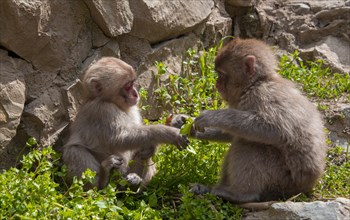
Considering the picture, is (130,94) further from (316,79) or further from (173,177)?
(316,79)

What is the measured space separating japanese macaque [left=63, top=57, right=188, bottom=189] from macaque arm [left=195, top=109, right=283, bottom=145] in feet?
1.81

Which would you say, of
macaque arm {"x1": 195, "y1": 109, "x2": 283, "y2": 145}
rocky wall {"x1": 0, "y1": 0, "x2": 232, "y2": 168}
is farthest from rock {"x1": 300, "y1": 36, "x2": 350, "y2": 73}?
macaque arm {"x1": 195, "y1": 109, "x2": 283, "y2": 145}

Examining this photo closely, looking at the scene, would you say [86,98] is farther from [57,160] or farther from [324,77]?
[324,77]

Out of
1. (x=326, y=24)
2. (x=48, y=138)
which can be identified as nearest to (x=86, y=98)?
(x=48, y=138)

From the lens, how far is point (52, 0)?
294 inches

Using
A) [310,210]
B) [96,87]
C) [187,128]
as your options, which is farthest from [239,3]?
[310,210]

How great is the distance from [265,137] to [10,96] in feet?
9.04

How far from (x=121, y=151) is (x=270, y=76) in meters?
1.82

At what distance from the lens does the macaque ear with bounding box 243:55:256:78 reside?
6938mm

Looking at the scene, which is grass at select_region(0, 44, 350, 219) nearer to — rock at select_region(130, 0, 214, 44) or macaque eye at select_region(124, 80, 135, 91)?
rock at select_region(130, 0, 214, 44)

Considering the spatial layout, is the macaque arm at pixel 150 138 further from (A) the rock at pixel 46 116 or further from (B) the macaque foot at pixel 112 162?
(A) the rock at pixel 46 116

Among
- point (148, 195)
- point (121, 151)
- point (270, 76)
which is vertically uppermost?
point (270, 76)

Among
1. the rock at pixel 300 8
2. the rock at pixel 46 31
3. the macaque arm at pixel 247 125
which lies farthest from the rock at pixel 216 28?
the macaque arm at pixel 247 125

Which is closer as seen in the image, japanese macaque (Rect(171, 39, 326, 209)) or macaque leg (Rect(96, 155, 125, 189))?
japanese macaque (Rect(171, 39, 326, 209))
